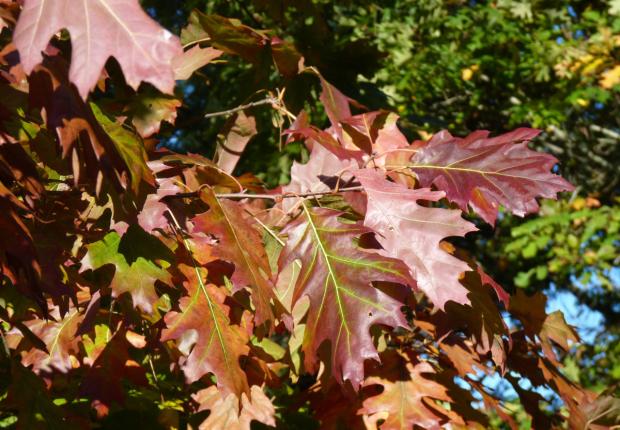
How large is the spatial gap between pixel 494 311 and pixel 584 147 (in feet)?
17.0

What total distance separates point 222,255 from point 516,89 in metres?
5.01

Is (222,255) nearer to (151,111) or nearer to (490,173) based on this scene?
(490,173)

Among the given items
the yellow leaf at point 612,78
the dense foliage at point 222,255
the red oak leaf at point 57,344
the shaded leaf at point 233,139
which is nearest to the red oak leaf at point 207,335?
the dense foliage at point 222,255

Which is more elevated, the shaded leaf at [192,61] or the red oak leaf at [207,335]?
the shaded leaf at [192,61]

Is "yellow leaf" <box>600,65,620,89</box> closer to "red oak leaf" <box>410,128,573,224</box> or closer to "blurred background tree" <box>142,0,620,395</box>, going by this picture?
"blurred background tree" <box>142,0,620,395</box>

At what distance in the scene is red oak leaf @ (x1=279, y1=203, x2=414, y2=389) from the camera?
1.30 m

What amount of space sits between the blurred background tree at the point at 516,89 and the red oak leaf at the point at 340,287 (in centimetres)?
281

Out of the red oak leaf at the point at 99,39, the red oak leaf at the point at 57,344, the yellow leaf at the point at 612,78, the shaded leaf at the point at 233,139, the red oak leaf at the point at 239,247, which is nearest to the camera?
the red oak leaf at the point at 99,39

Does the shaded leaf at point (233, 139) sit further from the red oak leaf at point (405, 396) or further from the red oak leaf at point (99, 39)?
the red oak leaf at point (99, 39)

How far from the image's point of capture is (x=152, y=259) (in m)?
1.35

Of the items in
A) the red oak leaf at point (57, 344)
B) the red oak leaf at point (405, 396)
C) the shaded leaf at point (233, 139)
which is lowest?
the red oak leaf at point (405, 396)

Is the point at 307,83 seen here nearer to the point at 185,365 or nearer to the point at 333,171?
the point at 333,171

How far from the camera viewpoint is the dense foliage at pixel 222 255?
42.9 inches

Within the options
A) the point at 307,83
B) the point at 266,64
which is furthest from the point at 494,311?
the point at 307,83
